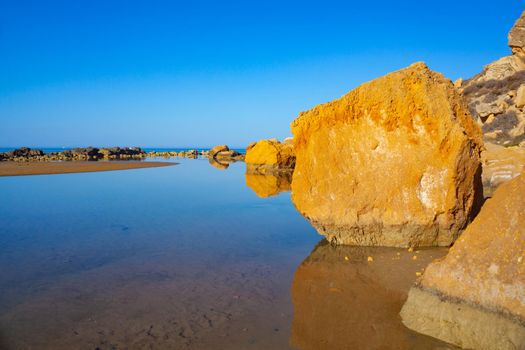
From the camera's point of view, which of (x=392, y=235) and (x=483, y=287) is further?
(x=392, y=235)

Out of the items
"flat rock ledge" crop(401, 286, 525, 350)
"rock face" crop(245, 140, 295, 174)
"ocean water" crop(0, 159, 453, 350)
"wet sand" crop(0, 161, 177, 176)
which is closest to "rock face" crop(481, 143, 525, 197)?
"ocean water" crop(0, 159, 453, 350)

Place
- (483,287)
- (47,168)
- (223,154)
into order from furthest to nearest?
(223,154), (47,168), (483,287)

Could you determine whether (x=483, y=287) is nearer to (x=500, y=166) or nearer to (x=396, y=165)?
(x=396, y=165)

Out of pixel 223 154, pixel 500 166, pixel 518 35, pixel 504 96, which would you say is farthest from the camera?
pixel 223 154

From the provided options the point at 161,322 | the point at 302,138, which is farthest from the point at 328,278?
the point at 302,138

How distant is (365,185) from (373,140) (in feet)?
3.14

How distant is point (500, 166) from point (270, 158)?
19217 mm

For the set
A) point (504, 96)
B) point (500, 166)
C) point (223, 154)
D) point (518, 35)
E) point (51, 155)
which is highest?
point (518, 35)

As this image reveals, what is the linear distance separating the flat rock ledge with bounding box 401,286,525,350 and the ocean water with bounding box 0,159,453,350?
152 millimetres

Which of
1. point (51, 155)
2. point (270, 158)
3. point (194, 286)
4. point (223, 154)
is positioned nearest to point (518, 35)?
point (270, 158)

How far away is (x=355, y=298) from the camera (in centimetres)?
526

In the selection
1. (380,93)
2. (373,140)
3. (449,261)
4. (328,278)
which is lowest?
(328,278)

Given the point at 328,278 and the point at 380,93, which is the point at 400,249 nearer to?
the point at 328,278

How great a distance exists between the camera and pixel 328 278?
242 inches
